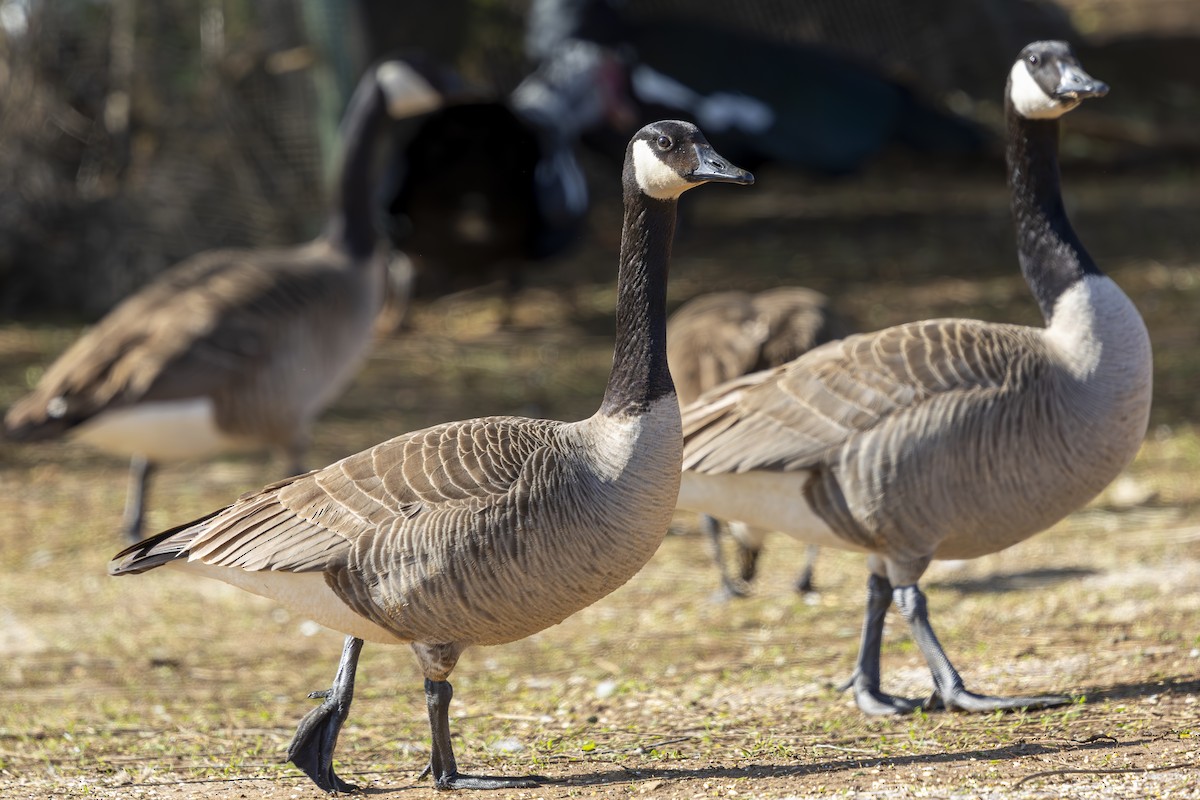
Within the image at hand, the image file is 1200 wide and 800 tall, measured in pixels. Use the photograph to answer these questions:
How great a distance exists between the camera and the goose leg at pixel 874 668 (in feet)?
14.3

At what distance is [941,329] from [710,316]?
1582 millimetres

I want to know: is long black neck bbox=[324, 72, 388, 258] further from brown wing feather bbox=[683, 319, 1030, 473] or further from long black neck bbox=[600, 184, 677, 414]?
long black neck bbox=[600, 184, 677, 414]

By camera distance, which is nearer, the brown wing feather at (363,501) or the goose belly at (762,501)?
the brown wing feather at (363,501)

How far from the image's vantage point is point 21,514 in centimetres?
723

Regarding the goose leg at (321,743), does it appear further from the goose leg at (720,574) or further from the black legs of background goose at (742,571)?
the goose leg at (720,574)

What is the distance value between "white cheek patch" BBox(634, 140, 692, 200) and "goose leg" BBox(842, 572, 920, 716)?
1565mm

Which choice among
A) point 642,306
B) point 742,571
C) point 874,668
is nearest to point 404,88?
point 742,571

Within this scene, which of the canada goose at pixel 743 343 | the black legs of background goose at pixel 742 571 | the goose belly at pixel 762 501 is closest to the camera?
the goose belly at pixel 762 501

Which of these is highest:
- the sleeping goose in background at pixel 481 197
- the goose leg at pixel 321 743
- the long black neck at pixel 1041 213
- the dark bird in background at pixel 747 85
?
the dark bird in background at pixel 747 85

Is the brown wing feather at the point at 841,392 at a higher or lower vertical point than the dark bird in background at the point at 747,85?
lower

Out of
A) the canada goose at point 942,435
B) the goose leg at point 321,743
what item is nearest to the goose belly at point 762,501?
the canada goose at point 942,435

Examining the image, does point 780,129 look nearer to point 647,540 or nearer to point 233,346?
point 233,346

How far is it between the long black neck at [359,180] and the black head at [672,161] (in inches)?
160

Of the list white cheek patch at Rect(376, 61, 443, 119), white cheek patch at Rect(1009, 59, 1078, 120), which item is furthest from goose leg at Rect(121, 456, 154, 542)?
white cheek patch at Rect(1009, 59, 1078, 120)
